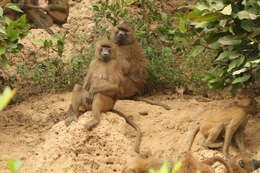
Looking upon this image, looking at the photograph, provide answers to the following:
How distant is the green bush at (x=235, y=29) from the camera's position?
4.82 metres

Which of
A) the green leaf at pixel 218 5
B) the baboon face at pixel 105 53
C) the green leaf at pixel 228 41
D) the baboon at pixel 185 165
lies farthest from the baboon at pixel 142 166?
the baboon face at pixel 105 53

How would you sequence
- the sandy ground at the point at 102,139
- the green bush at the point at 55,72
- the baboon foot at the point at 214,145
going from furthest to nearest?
1. the green bush at the point at 55,72
2. the sandy ground at the point at 102,139
3. the baboon foot at the point at 214,145

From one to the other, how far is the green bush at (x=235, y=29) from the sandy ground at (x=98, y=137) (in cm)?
114

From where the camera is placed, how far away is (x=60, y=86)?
27.9 feet

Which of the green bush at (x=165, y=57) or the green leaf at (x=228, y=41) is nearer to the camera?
the green leaf at (x=228, y=41)

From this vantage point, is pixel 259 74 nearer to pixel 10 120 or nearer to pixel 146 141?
pixel 146 141

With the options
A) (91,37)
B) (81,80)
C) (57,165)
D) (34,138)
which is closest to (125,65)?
(81,80)

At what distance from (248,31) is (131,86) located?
3493 millimetres

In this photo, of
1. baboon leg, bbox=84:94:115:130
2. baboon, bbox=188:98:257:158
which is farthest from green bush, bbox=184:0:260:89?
baboon leg, bbox=84:94:115:130

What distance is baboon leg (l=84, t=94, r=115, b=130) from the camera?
5.86m

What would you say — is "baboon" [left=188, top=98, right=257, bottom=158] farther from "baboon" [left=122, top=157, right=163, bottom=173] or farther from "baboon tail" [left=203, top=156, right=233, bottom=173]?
"baboon" [left=122, top=157, right=163, bottom=173]

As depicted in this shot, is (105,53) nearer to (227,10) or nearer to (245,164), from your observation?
(227,10)

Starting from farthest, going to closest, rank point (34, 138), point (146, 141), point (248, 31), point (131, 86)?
point (131, 86), point (34, 138), point (146, 141), point (248, 31)

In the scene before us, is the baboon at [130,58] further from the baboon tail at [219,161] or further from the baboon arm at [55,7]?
the baboon tail at [219,161]
